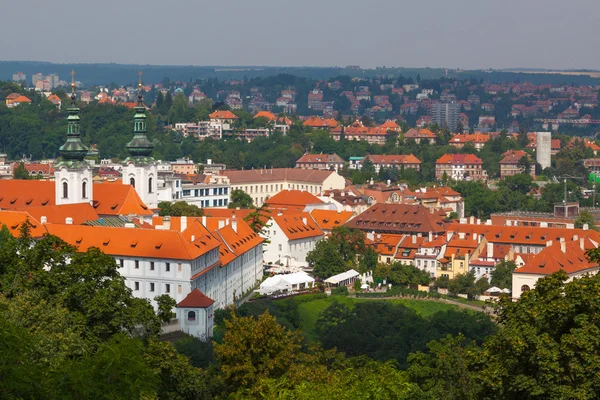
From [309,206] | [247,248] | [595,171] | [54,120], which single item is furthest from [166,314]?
[54,120]

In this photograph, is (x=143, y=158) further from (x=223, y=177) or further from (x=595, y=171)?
(x=595, y=171)

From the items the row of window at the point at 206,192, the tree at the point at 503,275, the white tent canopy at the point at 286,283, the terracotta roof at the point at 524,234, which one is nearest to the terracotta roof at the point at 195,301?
the white tent canopy at the point at 286,283

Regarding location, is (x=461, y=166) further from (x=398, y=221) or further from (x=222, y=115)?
A: (x=398, y=221)

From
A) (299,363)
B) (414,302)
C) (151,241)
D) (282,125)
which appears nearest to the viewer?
(299,363)

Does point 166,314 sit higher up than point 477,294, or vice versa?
point 166,314

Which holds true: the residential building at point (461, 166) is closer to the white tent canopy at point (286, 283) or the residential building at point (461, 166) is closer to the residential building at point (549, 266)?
the white tent canopy at point (286, 283)

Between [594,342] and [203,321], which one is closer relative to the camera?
[594,342]
